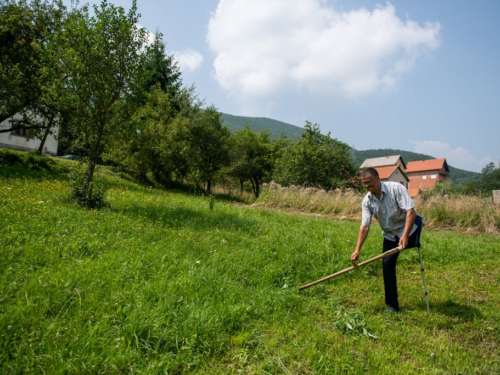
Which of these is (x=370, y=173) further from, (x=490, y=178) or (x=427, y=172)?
(x=427, y=172)

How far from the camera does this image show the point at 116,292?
3.49m

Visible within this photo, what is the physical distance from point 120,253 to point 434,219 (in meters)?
11.4

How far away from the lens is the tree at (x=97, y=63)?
8.38 metres

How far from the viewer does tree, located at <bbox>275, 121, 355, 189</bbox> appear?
22.2m

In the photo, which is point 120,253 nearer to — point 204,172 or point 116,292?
point 116,292

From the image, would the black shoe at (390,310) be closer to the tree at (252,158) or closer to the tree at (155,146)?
the tree at (155,146)

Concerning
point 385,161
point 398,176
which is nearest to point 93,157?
point 398,176

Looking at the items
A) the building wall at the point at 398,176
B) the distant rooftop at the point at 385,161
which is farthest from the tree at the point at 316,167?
the distant rooftop at the point at 385,161

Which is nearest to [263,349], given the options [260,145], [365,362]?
[365,362]

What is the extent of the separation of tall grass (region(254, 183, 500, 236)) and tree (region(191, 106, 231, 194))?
9529 mm

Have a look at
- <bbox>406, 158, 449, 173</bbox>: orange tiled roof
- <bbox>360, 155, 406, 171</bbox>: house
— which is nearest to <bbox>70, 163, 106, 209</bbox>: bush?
<bbox>360, 155, 406, 171</bbox>: house

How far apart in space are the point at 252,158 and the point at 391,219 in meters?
26.8

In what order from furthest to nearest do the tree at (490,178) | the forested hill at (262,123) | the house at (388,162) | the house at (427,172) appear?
the forested hill at (262,123)
the house at (427,172)
the house at (388,162)
the tree at (490,178)

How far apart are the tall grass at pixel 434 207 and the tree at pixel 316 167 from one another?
21.0 ft
